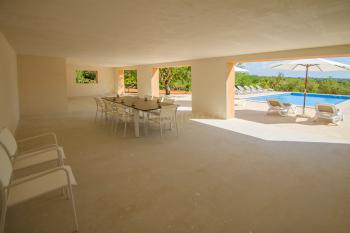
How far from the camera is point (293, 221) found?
84.5 inches

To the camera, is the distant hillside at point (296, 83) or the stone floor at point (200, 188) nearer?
the stone floor at point (200, 188)

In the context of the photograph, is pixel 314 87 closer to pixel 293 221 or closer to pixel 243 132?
pixel 243 132

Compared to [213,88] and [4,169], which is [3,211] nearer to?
[4,169]

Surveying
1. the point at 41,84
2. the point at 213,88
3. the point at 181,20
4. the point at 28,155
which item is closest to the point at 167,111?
the point at 181,20

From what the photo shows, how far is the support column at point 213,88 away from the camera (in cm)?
761

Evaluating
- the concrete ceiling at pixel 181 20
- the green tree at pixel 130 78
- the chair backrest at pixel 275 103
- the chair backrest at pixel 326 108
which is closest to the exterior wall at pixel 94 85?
the green tree at pixel 130 78

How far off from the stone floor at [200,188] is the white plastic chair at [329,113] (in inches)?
83.8

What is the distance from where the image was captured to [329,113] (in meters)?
6.49

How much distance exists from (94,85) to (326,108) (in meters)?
14.4

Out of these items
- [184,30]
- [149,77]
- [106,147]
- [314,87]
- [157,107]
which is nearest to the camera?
[184,30]

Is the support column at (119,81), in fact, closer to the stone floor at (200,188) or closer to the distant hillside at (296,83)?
the distant hillside at (296,83)

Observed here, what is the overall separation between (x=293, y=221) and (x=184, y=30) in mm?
3069

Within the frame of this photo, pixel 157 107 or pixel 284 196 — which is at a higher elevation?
pixel 157 107

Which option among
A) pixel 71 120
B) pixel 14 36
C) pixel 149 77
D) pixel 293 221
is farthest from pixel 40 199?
pixel 149 77
